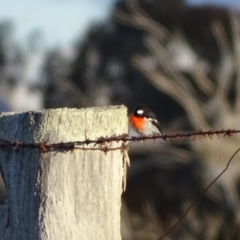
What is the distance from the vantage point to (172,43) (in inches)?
705

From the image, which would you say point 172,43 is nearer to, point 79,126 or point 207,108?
point 207,108

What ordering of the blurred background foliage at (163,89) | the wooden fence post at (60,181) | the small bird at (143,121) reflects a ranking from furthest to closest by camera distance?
the blurred background foliage at (163,89) < the small bird at (143,121) < the wooden fence post at (60,181)

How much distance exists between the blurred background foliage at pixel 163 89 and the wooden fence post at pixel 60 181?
32.2 feet

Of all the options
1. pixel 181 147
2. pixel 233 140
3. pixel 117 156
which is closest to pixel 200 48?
pixel 181 147

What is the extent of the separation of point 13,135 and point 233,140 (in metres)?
10.4

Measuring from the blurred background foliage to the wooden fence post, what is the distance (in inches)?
386

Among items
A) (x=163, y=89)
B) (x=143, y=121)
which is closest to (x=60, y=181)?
(x=143, y=121)

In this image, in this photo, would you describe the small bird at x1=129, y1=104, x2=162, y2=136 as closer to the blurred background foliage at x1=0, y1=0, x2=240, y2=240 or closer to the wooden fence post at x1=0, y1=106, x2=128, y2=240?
the wooden fence post at x1=0, y1=106, x2=128, y2=240

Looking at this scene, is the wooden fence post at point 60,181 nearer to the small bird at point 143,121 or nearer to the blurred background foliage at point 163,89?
the small bird at point 143,121

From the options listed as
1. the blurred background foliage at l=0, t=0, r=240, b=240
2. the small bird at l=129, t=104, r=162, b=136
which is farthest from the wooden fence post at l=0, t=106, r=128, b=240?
the blurred background foliage at l=0, t=0, r=240, b=240

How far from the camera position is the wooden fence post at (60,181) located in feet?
9.97

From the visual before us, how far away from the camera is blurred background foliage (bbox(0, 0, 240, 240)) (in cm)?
1370

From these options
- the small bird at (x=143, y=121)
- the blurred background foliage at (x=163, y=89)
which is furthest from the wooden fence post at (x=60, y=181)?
the blurred background foliage at (x=163, y=89)

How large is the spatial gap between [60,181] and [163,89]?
12.9 metres
